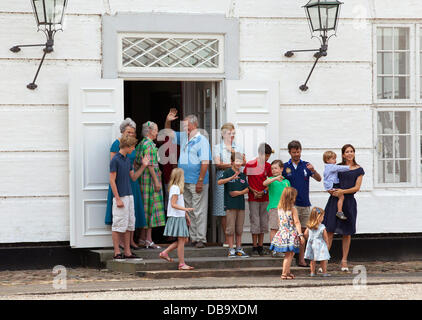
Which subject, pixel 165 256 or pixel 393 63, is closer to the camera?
pixel 165 256

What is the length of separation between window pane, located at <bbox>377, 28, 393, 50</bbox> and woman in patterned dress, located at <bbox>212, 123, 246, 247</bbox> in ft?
8.15

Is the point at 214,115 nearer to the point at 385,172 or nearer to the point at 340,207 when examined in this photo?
the point at 340,207

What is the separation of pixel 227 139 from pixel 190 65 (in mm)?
1104

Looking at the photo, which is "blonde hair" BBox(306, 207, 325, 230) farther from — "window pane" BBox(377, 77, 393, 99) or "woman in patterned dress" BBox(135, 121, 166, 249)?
"window pane" BBox(377, 77, 393, 99)

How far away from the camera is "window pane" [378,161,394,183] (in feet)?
40.2

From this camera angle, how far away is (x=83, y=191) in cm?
1104

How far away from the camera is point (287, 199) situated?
393 inches

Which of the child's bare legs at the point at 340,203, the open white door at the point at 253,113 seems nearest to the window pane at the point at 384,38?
the open white door at the point at 253,113

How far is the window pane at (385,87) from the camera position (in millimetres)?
12211

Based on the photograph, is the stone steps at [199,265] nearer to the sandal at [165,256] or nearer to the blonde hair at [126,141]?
the sandal at [165,256]

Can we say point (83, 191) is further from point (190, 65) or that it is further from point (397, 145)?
point (397, 145)

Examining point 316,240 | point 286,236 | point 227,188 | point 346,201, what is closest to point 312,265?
point 316,240

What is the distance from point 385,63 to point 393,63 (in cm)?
11

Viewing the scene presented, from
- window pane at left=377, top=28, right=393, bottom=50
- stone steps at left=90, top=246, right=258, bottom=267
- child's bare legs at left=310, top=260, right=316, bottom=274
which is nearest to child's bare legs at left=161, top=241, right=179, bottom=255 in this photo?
stone steps at left=90, top=246, right=258, bottom=267
